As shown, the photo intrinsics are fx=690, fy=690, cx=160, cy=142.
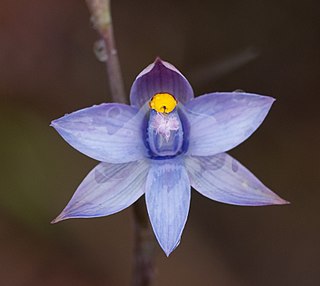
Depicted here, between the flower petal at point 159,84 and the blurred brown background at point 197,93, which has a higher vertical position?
the flower petal at point 159,84

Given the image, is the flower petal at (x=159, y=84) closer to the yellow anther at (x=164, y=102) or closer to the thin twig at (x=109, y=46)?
the yellow anther at (x=164, y=102)

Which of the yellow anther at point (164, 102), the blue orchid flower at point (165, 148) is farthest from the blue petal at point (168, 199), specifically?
the yellow anther at point (164, 102)

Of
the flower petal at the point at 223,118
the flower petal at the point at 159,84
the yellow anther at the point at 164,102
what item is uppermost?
the flower petal at the point at 159,84

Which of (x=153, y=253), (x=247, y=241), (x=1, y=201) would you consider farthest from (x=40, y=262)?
(x=153, y=253)

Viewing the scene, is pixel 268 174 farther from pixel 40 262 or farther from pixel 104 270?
pixel 40 262

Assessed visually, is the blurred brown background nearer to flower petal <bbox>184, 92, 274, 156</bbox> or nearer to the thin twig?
the thin twig

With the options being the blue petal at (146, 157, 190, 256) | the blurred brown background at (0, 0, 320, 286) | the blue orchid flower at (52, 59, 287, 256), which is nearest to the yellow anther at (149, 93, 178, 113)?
the blue orchid flower at (52, 59, 287, 256)
